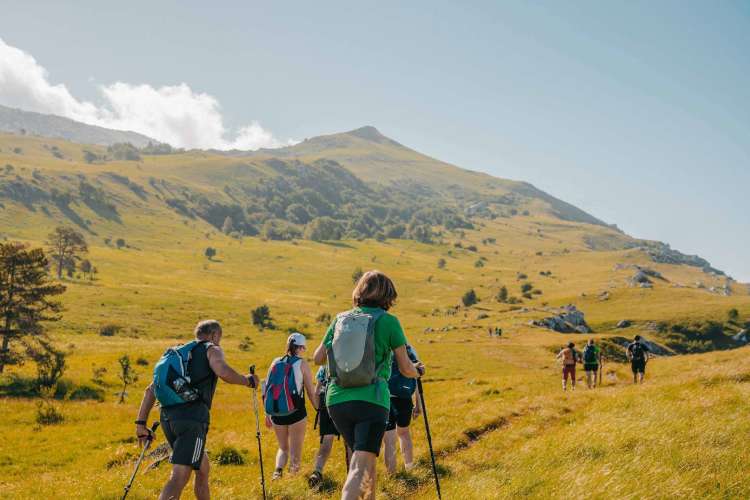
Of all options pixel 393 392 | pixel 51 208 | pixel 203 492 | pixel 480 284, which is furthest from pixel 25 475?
pixel 51 208

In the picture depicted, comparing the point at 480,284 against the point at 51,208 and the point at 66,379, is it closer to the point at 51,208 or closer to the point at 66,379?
Answer: the point at 66,379

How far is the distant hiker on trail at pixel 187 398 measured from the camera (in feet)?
23.0

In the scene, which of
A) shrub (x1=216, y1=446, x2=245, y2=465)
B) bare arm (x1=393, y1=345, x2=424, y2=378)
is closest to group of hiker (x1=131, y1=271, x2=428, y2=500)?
bare arm (x1=393, y1=345, x2=424, y2=378)

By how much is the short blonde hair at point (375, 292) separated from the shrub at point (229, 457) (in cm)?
830

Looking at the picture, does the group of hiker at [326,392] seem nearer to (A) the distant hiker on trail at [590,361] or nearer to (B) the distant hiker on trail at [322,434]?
(B) the distant hiker on trail at [322,434]

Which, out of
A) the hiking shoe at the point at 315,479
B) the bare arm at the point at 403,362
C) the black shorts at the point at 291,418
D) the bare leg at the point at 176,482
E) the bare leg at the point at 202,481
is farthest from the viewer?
the black shorts at the point at 291,418

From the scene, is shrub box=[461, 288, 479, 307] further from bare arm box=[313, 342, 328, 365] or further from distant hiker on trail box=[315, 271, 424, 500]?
distant hiker on trail box=[315, 271, 424, 500]

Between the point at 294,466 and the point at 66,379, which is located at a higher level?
the point at 294,466

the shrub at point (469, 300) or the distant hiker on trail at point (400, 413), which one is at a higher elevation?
the distant hiker on trail at point (400, 413)

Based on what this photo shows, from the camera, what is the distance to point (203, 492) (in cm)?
752

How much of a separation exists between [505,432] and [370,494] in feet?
27.0

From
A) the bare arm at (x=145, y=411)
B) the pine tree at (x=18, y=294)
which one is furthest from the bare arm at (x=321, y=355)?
the pine tree at (x=18, y=294)

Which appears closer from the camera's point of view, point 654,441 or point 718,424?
point 654,441

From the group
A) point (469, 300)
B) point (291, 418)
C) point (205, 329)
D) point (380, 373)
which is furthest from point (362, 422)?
point (469, 300)
